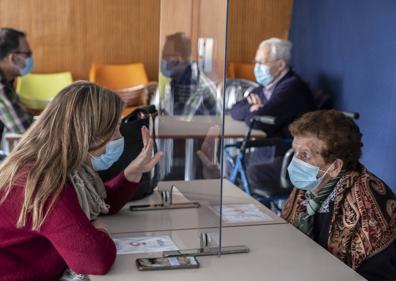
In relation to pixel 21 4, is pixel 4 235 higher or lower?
lower

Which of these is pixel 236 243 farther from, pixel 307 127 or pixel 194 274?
pixel 307 127

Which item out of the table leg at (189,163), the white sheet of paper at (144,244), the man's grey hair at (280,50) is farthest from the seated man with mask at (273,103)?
the white sheet of paper at (144,244)

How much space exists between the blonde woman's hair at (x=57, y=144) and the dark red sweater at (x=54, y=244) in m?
0.03

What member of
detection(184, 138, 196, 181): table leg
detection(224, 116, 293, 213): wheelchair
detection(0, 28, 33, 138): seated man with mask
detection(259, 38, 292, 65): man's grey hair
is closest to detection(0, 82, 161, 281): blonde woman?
detection(184, 138, 196, 181): table leg

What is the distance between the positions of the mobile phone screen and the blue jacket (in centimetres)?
231

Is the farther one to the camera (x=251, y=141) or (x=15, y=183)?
(x=251, y=141)

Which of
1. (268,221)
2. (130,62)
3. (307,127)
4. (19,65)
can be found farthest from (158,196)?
(130,62)

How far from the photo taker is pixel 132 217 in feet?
7.57

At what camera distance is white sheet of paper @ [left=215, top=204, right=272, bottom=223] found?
7.53 ft

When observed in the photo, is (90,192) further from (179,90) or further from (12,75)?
(12,75)

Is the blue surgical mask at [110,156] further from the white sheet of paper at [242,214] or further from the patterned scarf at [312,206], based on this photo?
the patterned scarf at [312,206]

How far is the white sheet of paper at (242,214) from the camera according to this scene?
229 centimetres

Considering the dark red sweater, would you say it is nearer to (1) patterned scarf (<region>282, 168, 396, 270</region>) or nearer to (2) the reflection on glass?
(1) patterned scarf (<region>282, 168, 396, 270</region>)

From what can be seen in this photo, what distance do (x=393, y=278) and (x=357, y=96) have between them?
8.10ft
